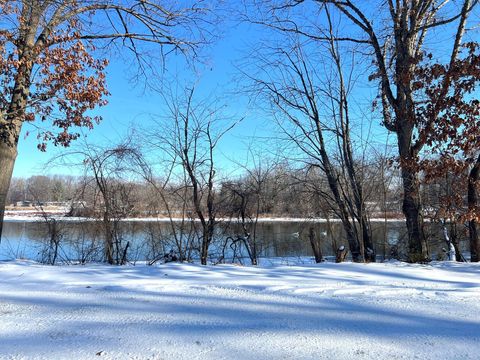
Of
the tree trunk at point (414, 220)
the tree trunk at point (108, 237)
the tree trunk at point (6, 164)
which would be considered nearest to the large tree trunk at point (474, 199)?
the tree trunk at point (414, 220)

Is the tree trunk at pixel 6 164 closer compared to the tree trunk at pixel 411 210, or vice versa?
the tree trunk at pixel 6 164

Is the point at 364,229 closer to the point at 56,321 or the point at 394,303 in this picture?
the point at 394,303

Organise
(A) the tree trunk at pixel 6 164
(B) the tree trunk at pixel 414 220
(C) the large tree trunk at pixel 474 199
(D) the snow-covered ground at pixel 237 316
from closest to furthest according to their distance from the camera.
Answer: (D) the snow-covered ground at pixel 237 316 → (A) the tree trunk at pixel 6 164 → (C) the large tree trunk at pixel 474 199 → (B) the tree trunk at pixel 414 220

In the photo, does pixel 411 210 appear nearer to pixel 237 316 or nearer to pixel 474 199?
pixel 474 199

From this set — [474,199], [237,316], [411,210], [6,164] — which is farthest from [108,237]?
[474,199]

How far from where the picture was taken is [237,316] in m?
3.81

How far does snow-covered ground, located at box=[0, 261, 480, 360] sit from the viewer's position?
2996 millimetres

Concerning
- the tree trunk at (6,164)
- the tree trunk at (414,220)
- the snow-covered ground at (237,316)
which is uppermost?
the tree trunk at (6,164)

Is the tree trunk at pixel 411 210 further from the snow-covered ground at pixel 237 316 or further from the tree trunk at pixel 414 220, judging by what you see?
the snow-covered ground at pixel 237 316

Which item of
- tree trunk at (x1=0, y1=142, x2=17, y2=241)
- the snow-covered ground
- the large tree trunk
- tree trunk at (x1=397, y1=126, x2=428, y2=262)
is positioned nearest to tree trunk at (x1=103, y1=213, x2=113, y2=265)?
tree trunk at (x1=0, y1=142, x2=17, y2=241)

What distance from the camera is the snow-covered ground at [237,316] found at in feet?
9.83

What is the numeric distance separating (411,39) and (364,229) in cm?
491

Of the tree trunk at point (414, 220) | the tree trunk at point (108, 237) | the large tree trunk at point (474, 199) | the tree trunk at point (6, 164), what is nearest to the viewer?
the tree trunk at point (6, 164)

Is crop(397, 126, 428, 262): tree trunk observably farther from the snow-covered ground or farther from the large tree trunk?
the snow-covered ground
